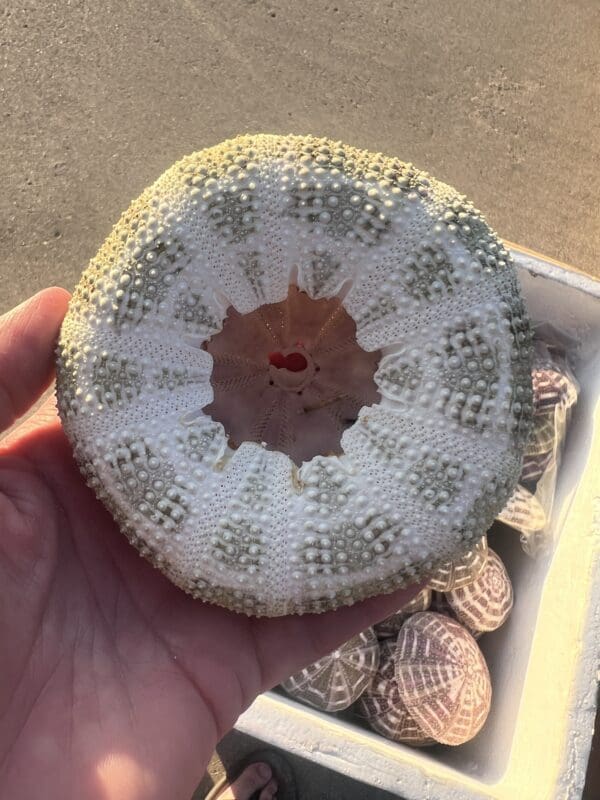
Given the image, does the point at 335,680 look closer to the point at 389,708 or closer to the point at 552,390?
the point at 389,708

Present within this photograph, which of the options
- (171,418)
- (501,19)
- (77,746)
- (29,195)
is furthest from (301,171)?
(501,19)

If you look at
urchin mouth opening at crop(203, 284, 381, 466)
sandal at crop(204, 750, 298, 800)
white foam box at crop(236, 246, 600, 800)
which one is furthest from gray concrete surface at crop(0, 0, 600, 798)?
sandal at crop(204, 750, 298, 800)

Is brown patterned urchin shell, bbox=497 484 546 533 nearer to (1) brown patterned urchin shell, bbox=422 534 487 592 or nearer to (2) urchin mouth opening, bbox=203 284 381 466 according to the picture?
(1) brown patterned urchin shell, bbox=422 534 487 592

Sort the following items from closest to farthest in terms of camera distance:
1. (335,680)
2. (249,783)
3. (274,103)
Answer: (335,680)
(249,783)
(274,103)

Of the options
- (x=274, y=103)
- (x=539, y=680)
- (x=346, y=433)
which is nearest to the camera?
(x=346, y=433)

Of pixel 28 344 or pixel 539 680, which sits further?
pixel 539 680

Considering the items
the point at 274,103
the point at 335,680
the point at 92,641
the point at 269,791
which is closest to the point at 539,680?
the point at 335,680

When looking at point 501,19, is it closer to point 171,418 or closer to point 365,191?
point 365,191
